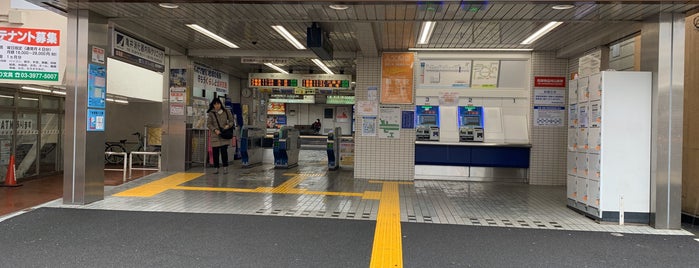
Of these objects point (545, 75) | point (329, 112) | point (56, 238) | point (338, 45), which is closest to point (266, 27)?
point (338, 45)

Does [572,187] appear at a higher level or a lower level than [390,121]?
lower

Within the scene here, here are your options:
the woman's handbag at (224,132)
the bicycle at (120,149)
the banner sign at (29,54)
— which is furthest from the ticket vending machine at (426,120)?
the bicycle at (120,149)

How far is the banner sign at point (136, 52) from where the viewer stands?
7.21 meters

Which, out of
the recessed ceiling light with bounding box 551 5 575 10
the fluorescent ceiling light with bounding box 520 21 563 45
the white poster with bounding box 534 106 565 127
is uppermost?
the fluorescent ceiling light with bounding box 520 21 563 45

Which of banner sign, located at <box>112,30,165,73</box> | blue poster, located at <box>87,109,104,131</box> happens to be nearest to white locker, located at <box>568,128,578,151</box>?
blue poster, located at <box>87,109,104,131</box>

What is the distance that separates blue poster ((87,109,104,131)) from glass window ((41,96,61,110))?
392 centimetres

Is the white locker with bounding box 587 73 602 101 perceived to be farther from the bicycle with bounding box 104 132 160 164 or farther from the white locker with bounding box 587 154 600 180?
the bicycle with bounding box 104 132 160 164

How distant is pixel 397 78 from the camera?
9.62 meters

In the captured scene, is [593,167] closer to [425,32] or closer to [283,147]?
[425,32]

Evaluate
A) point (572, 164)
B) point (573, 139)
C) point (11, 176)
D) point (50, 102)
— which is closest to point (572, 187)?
point (572, 164)

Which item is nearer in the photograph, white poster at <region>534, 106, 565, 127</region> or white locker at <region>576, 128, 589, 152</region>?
white locker at <region>576, 128, 589, 152</region>

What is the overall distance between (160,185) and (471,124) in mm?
6553

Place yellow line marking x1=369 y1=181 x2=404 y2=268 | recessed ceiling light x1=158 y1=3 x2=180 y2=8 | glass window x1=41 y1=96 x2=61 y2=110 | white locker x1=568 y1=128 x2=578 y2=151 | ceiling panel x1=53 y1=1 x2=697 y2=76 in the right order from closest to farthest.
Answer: yellow line marking x1=369 y1=181 x2=404 y2=268
ceiling panel x1=53 y1=1 x2=697 y2=76
recessed ceiling light x1=158 y1=3 x2=180 y2=8
white locker x1=568 y1=128 x2=578 y2=151
glass window x1=41 y1=96 x2=61 y2=110

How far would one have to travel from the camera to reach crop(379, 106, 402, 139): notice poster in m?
9.68
